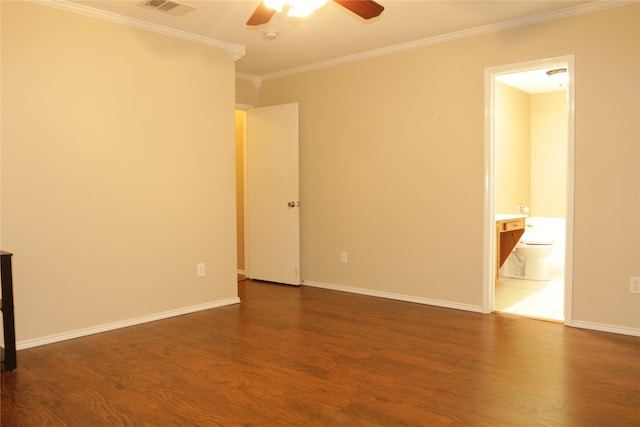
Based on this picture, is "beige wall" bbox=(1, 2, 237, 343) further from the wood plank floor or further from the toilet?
the toilet

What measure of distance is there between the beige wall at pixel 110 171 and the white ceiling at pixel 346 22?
26cm

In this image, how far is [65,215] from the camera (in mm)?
3457

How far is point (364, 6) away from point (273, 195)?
3153 millimetres

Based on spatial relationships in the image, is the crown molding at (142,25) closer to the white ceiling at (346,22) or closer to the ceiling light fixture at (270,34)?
the white ceiling at (346,22)

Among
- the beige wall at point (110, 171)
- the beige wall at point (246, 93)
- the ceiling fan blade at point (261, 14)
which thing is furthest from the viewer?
the beige wall at point (246, 93)

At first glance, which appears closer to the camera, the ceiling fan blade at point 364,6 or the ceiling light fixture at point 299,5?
the ceiling light fixture at point 299,5

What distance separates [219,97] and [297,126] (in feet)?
3.48

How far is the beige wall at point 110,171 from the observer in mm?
3264

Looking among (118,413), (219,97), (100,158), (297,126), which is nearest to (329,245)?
(297,126)

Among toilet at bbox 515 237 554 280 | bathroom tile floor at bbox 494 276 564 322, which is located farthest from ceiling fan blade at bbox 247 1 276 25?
toilet at bbox 515 237 554 280

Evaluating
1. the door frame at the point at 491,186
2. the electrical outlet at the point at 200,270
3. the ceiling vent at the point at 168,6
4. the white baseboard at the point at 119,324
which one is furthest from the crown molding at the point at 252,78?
the door frame at the point at 491,186

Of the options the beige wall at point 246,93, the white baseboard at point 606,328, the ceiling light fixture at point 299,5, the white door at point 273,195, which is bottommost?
the white baseboard at point 606,328

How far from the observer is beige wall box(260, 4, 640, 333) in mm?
3502

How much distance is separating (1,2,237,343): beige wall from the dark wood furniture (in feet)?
1.42
